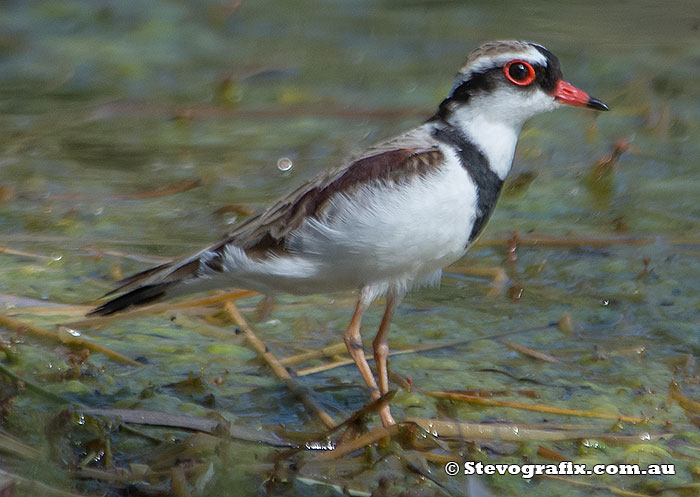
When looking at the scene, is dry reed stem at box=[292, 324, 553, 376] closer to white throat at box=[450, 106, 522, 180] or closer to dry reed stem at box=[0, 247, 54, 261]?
white throat at box=[450, 106, 522, 180]

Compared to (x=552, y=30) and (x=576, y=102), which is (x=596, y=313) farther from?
(x=552, y=30)

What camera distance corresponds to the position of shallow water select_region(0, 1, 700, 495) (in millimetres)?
4105

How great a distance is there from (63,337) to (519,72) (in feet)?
7.40

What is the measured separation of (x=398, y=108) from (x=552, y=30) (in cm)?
223

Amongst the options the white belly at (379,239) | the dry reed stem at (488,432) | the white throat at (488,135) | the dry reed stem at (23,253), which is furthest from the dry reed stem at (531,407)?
the dry reed stem at (23,253)

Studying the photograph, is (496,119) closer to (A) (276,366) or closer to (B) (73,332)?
(A) (276,366)

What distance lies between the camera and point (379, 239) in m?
3.81

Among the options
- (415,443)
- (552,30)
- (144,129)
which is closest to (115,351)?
(415,443)

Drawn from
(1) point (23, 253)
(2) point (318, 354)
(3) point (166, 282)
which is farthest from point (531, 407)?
(1) point (23, 253)

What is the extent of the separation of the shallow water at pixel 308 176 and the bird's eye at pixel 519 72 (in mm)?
1282

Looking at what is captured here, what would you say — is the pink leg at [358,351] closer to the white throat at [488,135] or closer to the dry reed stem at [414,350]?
the dry reed stem at [414,350]

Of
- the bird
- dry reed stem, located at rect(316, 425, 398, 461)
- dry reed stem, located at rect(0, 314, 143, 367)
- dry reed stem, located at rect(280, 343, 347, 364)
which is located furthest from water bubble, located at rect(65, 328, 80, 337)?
dry reed stem, located at rect(316, 425, 398, 461)

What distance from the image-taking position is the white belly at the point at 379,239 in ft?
12.4

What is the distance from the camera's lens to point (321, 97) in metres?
8.48
